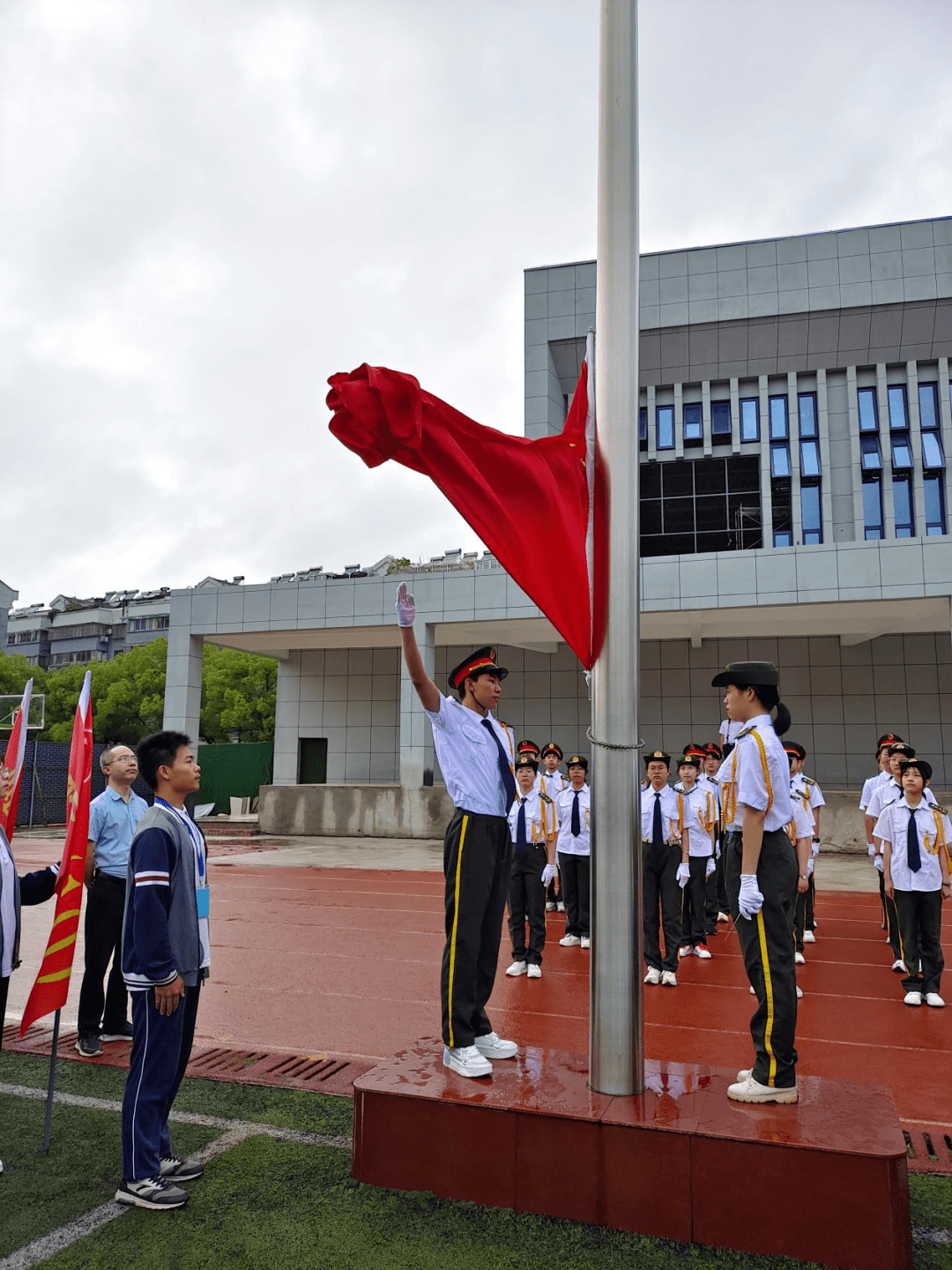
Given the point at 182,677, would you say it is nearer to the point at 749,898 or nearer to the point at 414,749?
the point at 414,749

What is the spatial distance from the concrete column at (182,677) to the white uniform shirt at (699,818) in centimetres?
1730

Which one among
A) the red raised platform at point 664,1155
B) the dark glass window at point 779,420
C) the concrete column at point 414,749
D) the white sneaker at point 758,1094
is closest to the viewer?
the red raised platform at point 664,1155

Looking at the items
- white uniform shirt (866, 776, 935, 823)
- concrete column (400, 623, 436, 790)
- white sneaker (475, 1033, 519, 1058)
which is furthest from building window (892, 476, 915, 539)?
white sneaker (475, 1033, 519, 1058)

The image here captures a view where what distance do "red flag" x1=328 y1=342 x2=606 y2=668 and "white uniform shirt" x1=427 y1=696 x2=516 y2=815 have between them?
22.7 inches

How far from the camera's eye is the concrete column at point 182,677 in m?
23.0

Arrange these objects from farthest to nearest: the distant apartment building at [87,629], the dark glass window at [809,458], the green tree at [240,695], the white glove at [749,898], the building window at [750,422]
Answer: the distant apartment building at [87,629], the green tree at [240,695], the building window at [750,422], the dark glass window at [809,458], the white glove at [749,898]

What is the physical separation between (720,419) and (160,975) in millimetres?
25450

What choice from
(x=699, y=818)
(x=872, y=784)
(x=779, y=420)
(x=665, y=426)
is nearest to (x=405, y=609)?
(x=699, y=818)

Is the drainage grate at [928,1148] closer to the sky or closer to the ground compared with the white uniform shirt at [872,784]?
closer to the ground

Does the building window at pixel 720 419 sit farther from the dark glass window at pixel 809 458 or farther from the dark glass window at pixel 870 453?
the dark glass window at pixel 870 453

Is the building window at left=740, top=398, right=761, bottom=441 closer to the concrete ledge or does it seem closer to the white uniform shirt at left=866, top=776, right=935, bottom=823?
the concrete ledge

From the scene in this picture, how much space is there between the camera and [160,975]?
3496 millimetres

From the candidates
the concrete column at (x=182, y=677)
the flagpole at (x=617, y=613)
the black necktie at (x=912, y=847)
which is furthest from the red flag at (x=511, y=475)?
the concrete column at (x=182, y=677)

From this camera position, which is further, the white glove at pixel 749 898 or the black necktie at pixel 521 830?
the black necktie at pixel 521 830
